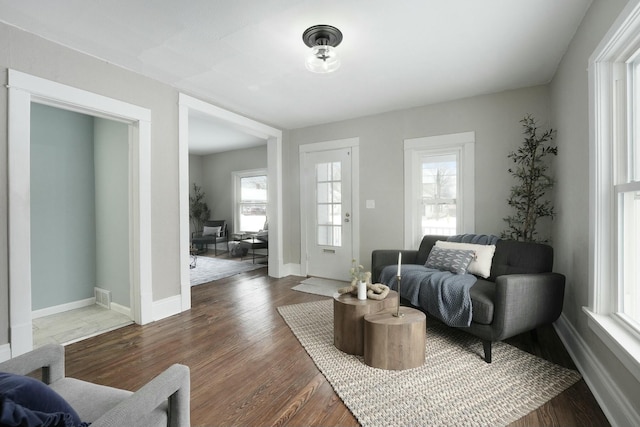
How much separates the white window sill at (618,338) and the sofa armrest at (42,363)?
241cm

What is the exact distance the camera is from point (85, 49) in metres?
2.46

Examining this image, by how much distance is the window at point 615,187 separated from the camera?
64.7 inches

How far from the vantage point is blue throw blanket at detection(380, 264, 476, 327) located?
89.0 inches

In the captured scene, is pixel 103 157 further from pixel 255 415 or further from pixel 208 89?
pixel 255 415

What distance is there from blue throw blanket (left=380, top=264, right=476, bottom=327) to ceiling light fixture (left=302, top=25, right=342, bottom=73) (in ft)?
6.16

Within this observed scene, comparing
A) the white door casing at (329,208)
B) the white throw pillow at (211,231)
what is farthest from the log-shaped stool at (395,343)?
the white throw pillow at (211,231)

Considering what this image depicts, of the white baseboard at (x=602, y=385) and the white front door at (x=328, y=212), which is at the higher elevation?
the white front door at (x=328, y=212)

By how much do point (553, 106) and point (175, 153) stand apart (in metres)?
3.84

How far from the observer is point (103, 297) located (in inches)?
137

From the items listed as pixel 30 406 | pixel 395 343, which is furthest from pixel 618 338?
pixel 30 406

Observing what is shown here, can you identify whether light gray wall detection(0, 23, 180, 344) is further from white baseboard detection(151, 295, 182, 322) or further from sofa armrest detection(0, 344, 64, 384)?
sofa armrest detection(0, 344, 64, 384)

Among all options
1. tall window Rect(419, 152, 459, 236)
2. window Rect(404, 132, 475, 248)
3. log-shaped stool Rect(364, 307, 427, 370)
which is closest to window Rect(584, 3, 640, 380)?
log-shaped stool Rect(364, 307, 427, 370)

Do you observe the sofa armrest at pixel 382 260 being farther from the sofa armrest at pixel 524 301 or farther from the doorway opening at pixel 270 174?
the doorway opening at pixel 270 174

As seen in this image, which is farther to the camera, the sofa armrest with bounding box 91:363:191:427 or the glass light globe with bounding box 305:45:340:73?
the glass light globe with bounding box 305:45:340:73
